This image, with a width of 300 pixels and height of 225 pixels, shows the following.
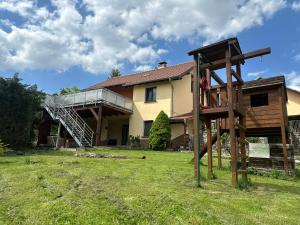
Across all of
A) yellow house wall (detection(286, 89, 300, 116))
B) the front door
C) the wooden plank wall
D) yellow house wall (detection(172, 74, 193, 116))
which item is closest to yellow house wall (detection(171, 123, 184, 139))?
yellow house wall (detection(172, 74, 193, 116))

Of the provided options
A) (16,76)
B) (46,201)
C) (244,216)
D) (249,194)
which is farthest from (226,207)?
(16,76)

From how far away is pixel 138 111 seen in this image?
24688 mm

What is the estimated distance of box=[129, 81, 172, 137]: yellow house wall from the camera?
2328 centimetres

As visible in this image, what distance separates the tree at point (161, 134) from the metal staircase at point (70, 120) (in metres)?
4.51

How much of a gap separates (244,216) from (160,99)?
18.9 metres

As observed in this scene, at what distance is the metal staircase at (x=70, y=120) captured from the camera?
1939cm

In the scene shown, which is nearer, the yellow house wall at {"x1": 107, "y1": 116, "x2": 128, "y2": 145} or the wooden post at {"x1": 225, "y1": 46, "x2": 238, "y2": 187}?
the wooden post at {"x1": 225, "y1": 46, "x2": 238, "y2": 187}

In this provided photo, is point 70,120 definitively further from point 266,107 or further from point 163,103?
point 266,107

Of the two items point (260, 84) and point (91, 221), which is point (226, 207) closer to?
point (91, 221)

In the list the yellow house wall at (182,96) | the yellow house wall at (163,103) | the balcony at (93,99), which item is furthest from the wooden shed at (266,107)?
the balcony at (93,99)

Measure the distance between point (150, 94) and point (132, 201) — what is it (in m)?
19.6

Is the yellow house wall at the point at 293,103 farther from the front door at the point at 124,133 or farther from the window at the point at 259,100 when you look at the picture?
the front door at the point at 124,133

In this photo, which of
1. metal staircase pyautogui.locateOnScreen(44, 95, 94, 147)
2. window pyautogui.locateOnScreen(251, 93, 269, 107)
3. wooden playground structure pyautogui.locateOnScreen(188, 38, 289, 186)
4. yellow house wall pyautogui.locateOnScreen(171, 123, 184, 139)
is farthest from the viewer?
yellow house wall pyautogui.locateOnScreen(171, 123, 184, 139)

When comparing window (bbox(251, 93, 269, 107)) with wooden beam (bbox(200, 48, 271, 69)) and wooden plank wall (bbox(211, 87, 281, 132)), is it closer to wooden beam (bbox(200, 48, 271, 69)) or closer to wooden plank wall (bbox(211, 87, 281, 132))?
wooden plank wall (bbox(211, 87, 281, 132))
